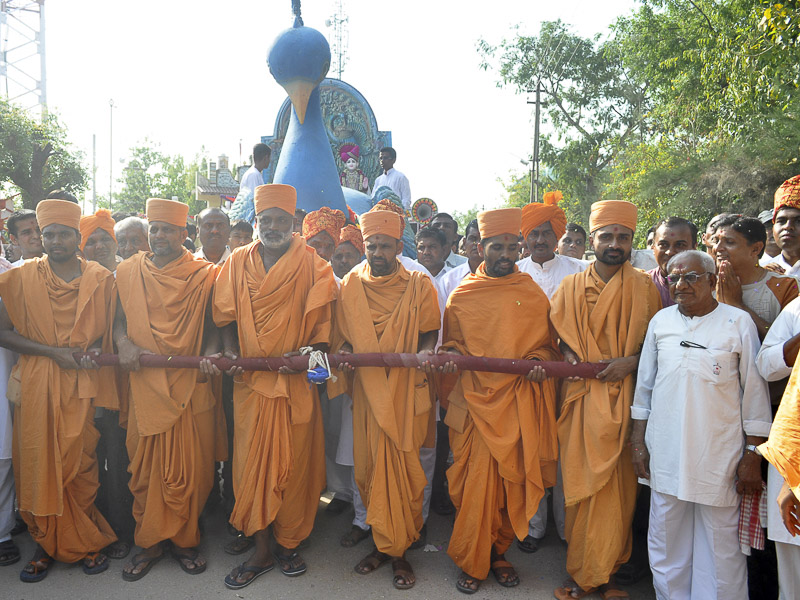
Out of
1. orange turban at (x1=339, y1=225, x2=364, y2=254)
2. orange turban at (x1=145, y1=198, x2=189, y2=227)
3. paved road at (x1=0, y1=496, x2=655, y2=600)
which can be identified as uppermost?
orange turban at (x1=145, y1=198, x2=189, y2=227)

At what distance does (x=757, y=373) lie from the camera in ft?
10.1

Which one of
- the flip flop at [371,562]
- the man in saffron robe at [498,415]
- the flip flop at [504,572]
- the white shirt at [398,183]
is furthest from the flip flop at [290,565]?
the white shirt at [398,183]

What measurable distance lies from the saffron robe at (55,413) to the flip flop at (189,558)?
1.58 ft

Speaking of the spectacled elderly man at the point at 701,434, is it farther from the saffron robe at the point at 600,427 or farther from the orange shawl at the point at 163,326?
the orange shawl at the point at 163,326

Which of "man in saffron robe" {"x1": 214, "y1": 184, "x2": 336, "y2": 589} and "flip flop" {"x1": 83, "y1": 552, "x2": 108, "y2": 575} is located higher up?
"man in saffron robe" {"x1": 214, "y1": 184, "x2": 336, "y2": 589}

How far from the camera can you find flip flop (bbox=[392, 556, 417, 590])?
11.9 feet

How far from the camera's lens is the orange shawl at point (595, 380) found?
348cm

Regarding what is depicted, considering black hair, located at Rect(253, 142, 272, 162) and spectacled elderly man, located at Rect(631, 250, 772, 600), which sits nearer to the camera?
spectacled elderly man, located at Rect(631, 250, 772, 600)

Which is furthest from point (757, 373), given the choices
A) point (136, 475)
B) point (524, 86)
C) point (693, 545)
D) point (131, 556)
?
point (524, 86)

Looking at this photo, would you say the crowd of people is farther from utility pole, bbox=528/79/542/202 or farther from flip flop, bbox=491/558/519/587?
utility pole, bbox=528/79/542/202

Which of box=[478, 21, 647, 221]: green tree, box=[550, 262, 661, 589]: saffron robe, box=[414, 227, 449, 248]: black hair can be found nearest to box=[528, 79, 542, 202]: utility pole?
box=[478, 21, 647, 221]: green tree

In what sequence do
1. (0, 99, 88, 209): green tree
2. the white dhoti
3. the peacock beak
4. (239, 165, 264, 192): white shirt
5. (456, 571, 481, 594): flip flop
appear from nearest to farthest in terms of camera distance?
the white dhoti, (456, 571, 481, 594): flip flop, the peacock beak, (239, 165, 264, 192): white shirt, (0, 99, 88, 209): green tree

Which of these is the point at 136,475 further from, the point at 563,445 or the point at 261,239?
the point at 563,445

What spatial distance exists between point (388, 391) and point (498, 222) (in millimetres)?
1343
